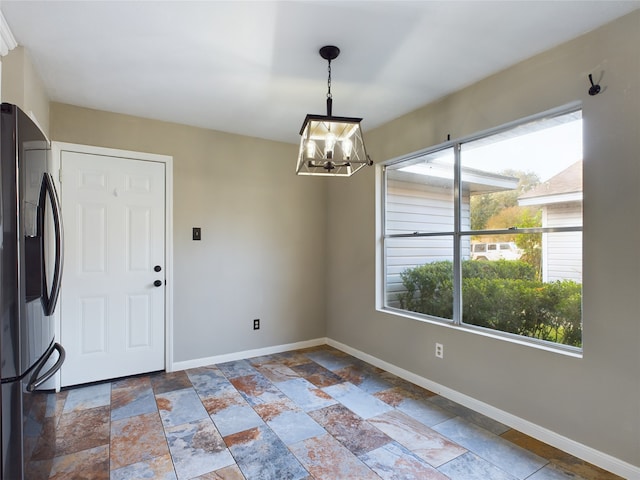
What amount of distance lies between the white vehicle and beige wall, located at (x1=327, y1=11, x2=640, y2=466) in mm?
463

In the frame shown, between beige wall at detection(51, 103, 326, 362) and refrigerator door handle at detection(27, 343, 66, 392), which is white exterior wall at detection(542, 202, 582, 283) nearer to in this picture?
beige wall at detection(51, 103, 326, 362)

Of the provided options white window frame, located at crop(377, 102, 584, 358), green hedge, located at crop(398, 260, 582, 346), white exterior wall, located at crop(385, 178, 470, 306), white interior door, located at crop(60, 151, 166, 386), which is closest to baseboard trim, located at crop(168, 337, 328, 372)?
white interior door, located at crop(60, 151, 166, 386)

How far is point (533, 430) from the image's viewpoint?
7.35 feet

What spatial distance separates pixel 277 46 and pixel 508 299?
228cm

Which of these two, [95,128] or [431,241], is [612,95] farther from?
[95,128]

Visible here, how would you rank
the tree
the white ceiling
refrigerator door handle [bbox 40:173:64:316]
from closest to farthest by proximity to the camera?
1. refrigerator door handle [bbox 40:173:64:316]
2. the white ceiling
3. the tree

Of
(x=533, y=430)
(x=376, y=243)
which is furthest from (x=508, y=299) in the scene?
(x=376, y=243)

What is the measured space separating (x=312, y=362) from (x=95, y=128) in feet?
9.83

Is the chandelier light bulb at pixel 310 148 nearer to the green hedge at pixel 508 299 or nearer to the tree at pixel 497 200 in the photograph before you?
the tree at pixel 497 200

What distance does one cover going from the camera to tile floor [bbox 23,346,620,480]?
1.92 meters

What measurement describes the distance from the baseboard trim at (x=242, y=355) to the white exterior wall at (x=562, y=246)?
2.67m

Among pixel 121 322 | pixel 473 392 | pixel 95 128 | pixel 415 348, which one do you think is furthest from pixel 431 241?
pixel 95 128

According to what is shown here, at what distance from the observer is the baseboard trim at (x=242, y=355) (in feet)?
11.4

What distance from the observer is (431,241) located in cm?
308
